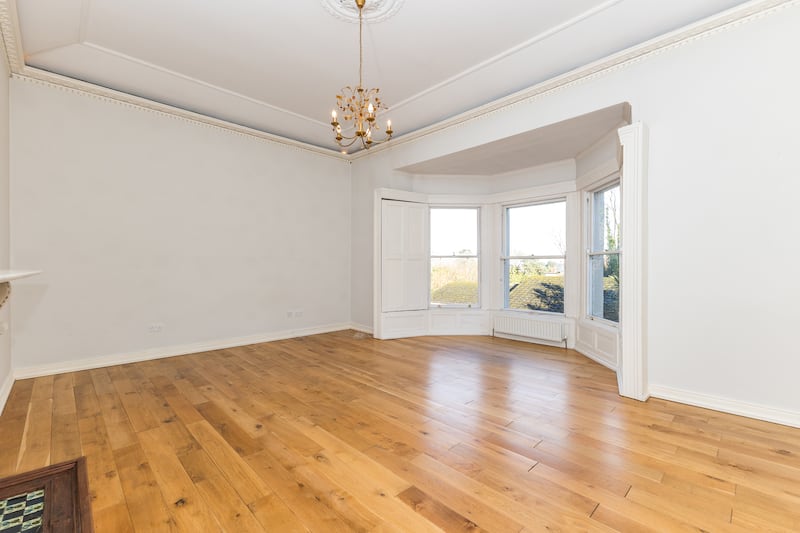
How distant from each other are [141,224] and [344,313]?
3414 millimetres

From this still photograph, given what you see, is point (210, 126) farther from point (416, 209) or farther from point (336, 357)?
point (336, 357)

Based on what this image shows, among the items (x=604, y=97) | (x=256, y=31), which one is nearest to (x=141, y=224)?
(x=256, y=31)

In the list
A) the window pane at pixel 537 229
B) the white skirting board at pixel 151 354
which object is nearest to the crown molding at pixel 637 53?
the window pane at pixel 537 229

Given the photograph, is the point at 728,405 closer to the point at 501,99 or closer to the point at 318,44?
the point at 501,99

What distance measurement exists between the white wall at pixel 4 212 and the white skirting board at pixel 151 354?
0.90 feet

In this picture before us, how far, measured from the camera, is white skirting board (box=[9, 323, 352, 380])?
3.84 meters

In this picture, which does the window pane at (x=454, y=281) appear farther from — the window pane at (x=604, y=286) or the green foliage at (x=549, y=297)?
the window pane at (x=604, y=286)

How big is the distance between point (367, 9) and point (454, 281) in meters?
4.27

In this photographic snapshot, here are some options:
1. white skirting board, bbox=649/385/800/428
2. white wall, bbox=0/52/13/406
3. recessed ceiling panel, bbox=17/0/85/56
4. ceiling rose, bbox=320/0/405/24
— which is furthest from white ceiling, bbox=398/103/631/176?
white wall, bbox=0/52/13/406

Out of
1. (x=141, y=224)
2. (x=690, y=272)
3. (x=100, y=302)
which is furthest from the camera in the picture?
(x=141, y=224)

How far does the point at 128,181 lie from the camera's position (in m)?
4.41

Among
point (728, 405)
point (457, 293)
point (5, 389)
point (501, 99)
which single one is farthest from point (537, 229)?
point (5, 389)

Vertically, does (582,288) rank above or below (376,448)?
above

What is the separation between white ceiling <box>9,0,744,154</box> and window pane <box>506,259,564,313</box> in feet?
8.62
